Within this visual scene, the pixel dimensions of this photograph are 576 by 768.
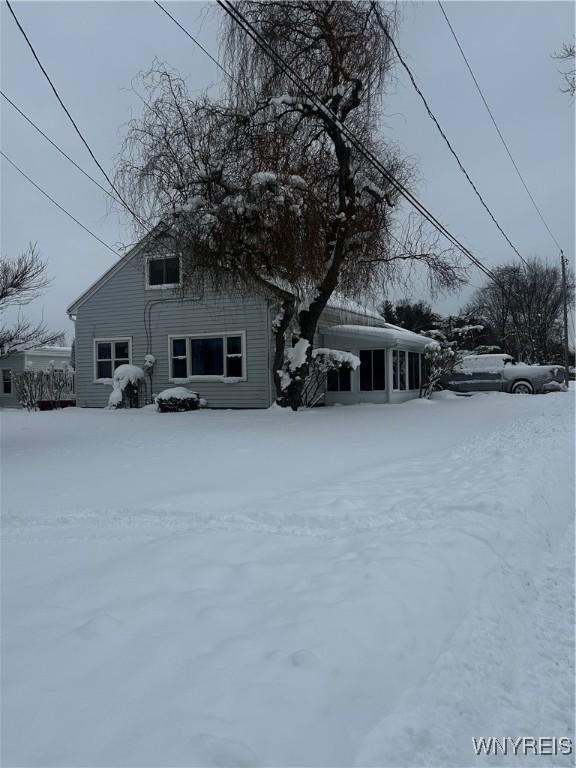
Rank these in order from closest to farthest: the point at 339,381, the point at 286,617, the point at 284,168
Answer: the point at 286,617 → the point at 284,168 → the point at 339,381

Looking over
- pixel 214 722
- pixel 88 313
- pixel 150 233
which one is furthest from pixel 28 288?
pixel 214 722

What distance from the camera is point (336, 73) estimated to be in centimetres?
1399

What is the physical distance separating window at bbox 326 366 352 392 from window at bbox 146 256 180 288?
19.8 ft

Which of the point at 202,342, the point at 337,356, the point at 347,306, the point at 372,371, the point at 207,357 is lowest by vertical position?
the point at 372,371

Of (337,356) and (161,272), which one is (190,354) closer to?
(161,272)

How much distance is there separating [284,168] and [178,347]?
8.65m

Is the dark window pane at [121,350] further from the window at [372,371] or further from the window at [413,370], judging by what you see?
the window at [413,370]

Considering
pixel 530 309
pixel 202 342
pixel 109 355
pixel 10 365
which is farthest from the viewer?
pixel 530 309

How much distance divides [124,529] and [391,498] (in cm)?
256

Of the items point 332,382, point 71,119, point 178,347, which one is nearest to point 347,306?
point 332,382

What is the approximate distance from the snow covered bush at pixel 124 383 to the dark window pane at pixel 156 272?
Answer: 295cm

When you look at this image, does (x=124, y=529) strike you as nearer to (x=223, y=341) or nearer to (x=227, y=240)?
(x=227, y=240)

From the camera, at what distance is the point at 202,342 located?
19.6 m

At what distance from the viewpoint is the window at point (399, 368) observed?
20594mm
